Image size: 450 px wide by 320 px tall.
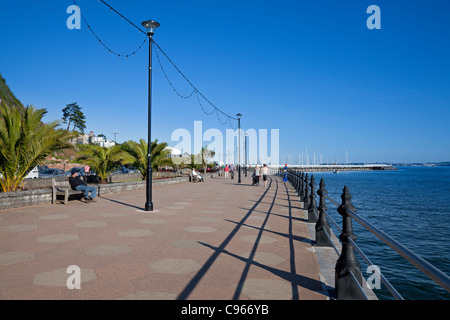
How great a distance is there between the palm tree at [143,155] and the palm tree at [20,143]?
8.30 m

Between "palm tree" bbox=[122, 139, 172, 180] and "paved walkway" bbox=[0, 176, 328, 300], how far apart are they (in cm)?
1173

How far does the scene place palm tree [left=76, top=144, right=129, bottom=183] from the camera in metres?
17.1

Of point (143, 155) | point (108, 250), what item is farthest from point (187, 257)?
point (143, 155)

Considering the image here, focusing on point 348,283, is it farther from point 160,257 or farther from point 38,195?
point 38,195

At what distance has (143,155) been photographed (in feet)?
64.8

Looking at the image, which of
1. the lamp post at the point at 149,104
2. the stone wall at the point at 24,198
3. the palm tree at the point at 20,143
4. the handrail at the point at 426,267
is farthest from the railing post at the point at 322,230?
the palm tree at the point at 20,143

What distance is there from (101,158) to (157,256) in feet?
47.8

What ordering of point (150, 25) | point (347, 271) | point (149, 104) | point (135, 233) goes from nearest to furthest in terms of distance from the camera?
1. point (347, 271)
2. point (135, 233)
3. point (150, 25)
4. point (149, 104)

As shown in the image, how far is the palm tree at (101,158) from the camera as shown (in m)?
17.1

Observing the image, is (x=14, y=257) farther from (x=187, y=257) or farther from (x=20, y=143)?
(x=20, y=143)

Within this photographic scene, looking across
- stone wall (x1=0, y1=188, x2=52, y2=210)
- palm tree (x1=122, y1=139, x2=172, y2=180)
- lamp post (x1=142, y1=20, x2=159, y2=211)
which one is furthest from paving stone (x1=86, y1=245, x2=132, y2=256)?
palm tree (x1=122, y1=139, x2=172, y2=180)

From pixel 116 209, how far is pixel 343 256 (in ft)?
25.2

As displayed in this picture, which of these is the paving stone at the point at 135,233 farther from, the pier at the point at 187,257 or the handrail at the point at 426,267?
the handrail at the point at 426,267

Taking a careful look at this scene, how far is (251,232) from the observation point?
625 cm
